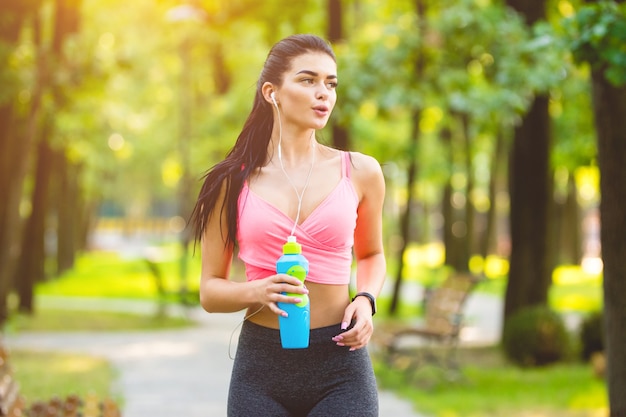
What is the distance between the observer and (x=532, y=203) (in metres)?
14.9

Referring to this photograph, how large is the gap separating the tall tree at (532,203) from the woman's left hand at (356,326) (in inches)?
472

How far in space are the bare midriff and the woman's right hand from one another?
7.3 inches

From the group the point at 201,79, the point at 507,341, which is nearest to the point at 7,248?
the point at 507,341

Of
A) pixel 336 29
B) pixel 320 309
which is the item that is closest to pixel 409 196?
pixel 336 29

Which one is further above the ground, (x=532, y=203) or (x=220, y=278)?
(x=532, y=203)

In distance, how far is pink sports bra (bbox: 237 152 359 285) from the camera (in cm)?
318

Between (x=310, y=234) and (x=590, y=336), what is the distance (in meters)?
11.7

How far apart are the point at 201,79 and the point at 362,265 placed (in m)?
37.2

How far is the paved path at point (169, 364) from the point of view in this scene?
10148mm

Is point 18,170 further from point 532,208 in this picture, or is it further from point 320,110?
point 320,110

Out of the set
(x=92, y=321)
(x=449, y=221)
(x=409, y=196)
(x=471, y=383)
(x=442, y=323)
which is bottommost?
(x=92, y=321)

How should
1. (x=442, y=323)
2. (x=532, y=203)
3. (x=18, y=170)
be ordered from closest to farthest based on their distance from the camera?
(x=442, y=323) < (x=18, y=170) < (x=532, y=203)

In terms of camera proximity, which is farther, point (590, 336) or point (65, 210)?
point (65, 210)

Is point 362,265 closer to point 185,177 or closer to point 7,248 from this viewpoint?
point 7,248
